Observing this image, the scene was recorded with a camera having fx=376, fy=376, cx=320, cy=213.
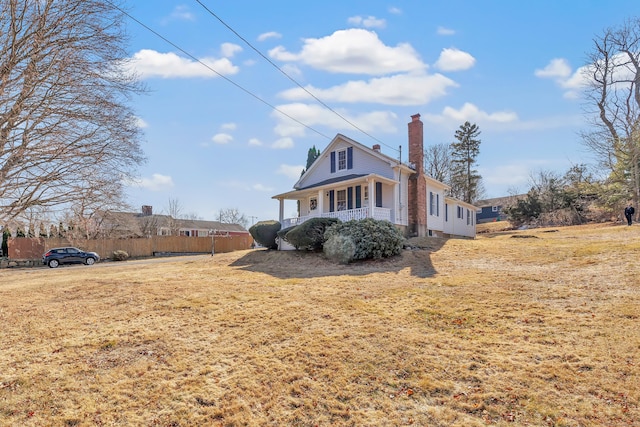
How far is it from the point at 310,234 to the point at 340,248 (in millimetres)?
2491

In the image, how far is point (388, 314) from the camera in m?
7.36

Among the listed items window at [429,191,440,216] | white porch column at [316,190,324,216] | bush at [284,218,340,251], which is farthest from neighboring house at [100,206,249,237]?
window at [429,191,440,216]

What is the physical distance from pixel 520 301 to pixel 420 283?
110 inches

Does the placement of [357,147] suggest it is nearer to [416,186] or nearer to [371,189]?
[416,186]

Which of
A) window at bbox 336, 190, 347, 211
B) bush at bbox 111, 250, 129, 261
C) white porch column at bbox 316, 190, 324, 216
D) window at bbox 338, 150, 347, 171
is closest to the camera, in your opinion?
white porch column at bbox 316, 190, 324, 216

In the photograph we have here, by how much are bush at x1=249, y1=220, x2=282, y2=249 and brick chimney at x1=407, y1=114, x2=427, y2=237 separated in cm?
759

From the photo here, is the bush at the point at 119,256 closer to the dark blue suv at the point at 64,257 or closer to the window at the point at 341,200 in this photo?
the dark blue suv at the point at 64,257

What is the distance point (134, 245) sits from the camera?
Answer: 3500 centimetres

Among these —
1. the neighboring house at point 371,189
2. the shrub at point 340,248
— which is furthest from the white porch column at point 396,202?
the shrub at point 340,248

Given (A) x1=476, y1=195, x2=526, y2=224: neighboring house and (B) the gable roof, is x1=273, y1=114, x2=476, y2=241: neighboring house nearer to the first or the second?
(B) the gable roof

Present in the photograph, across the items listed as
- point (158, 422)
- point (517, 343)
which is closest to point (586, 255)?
point (517, 343)

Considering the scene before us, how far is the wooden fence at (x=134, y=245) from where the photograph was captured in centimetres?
3206

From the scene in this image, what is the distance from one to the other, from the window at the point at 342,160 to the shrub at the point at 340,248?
8062 mm

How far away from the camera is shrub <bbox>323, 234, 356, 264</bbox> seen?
14.8 metres
